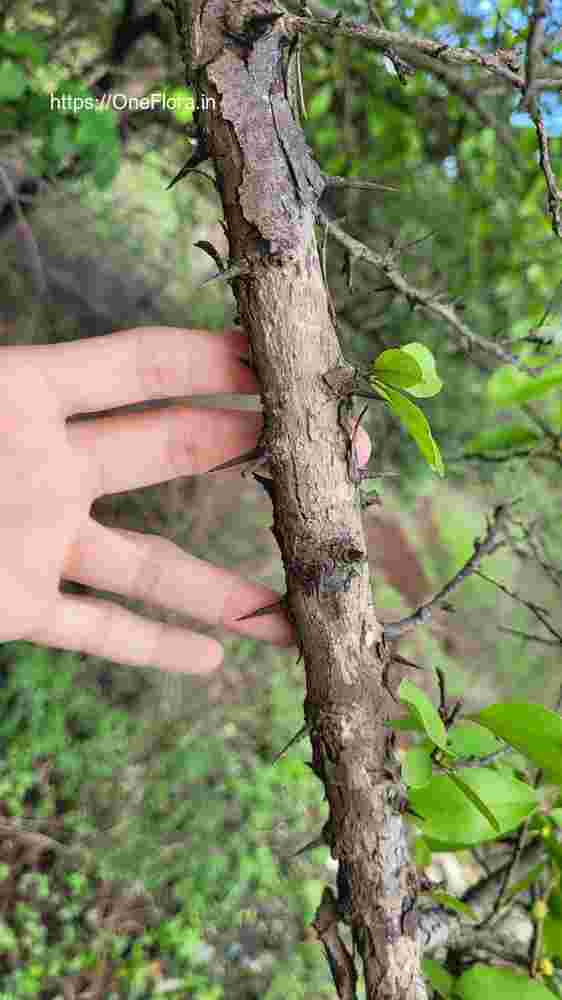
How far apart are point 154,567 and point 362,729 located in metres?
0.40

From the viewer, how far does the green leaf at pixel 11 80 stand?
1294 mm

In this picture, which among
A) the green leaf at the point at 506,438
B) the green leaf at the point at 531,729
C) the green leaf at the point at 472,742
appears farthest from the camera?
the green leaf at the point at 506,438

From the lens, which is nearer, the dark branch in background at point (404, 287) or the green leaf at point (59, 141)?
the dark branch in background at point (404, 287)

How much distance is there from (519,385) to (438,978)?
0.67 meters

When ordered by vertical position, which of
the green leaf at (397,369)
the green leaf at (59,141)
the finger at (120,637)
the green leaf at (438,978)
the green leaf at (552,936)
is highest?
the green leaf at (59,141)

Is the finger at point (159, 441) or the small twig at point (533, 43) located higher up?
the small twig at point (533, 43)

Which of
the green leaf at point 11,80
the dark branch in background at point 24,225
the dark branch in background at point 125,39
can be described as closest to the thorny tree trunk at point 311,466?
the dark branch in background at point 24,225

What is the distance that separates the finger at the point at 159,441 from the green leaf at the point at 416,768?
1.29 ft

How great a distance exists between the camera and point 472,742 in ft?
2.44

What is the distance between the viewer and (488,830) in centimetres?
72

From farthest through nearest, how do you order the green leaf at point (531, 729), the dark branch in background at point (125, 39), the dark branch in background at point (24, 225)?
the dark branch in background at point (125, 39) → the dark branch in background at point (24, 225) → the green leaf at point (531, 729)

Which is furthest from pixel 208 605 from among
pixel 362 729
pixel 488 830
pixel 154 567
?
pixel 488 830

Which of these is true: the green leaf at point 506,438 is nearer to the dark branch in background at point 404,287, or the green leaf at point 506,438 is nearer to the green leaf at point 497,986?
the dark branch in background at point 404,287

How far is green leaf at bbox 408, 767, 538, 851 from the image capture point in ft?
2.34
